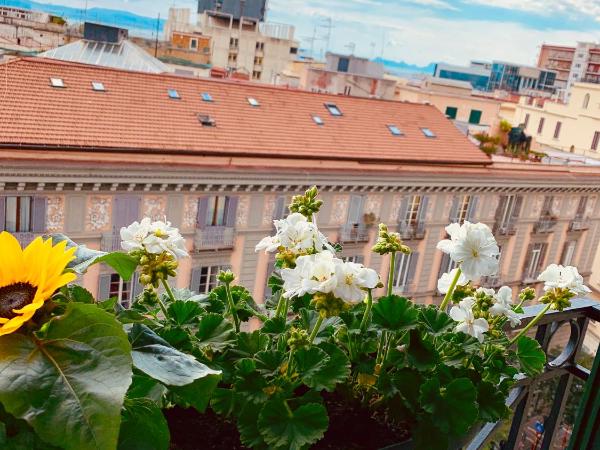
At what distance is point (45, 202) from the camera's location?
19.9ft

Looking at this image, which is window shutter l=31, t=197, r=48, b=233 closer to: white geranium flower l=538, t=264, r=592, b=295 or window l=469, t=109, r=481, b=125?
white geranium flower l=538, t=264, r=592, b=295

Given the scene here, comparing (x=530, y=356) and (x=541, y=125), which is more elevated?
(x=530, y=356)

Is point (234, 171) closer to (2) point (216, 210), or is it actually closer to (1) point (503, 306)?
(2) point (216, 210)

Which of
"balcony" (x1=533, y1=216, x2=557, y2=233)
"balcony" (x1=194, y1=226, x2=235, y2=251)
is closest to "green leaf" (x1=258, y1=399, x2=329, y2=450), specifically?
"balcony" (x1=194, y1=226, x2=235, y2=251)

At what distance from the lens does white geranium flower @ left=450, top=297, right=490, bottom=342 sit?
61 cm

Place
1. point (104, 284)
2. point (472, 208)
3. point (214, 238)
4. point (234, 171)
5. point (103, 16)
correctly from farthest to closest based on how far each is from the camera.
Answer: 1. point (103, 16)
2. point (472, 208)
3. point (214, 238)
4. point (234, 171)
5. point (104, 284)

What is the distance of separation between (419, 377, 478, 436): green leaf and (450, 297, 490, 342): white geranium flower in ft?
0.21

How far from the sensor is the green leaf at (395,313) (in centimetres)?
57

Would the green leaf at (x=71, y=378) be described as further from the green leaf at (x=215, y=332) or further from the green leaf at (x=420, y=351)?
the green leaf at (x=420, y=351)

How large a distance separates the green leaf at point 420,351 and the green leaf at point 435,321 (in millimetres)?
19

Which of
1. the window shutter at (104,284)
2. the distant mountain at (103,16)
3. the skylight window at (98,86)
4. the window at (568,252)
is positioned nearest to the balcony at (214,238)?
the window shutter at (104,284)

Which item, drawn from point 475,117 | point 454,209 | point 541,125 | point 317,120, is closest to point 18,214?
point 317,120

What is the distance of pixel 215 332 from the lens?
0.55 m

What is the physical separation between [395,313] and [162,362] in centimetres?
23
